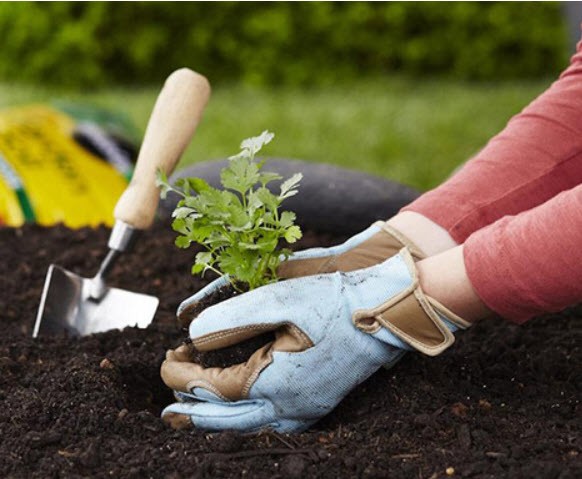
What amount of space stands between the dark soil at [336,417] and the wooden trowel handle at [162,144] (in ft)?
0.90

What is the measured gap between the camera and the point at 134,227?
2299 mm

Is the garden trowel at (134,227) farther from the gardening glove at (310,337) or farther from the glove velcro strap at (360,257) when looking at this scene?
the gardening glove at (310,337)

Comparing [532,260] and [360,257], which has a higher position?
[532,260]

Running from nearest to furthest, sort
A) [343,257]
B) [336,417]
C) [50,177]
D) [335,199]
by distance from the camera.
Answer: [336,417] < [343,257] < [335,199] < [50,177]

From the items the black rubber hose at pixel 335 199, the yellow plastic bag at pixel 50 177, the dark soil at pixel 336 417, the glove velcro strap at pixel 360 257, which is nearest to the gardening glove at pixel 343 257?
the glove velcro strap at pixel 360 257

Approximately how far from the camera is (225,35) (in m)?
7.20

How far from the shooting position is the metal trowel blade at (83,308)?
92.1 inches

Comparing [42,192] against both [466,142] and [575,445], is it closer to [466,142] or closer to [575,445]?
[575,445]

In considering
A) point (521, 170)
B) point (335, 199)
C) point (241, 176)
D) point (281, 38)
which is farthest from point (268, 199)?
point (281, 38)

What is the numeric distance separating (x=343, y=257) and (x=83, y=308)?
0.72 m

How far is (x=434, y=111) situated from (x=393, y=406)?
439cm

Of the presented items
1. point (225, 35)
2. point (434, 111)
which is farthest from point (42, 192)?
point (225, 35)

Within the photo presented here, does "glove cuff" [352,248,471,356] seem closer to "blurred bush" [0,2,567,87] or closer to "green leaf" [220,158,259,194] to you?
"green leaf" [220,158,259,194]

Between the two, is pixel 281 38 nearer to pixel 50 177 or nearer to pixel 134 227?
pixel 50 177
